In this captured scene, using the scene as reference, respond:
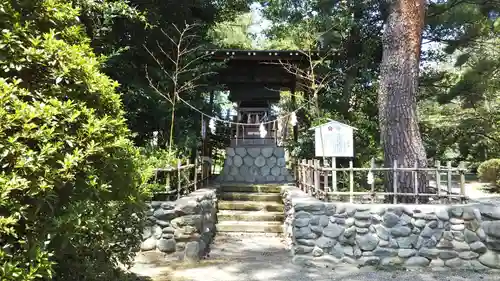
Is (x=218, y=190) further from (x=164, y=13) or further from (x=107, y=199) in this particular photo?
(x=107, y=199)

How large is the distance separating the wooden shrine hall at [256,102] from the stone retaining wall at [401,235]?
179 inches

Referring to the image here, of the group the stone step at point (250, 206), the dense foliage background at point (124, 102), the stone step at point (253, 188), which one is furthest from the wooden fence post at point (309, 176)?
the dense foliage background at point (124, 102)

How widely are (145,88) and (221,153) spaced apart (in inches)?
194

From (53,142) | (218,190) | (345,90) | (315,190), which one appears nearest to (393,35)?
(315,190)

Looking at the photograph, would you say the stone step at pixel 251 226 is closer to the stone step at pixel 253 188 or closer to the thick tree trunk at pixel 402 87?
the stone step at pixel 253 188

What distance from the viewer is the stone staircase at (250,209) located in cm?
655

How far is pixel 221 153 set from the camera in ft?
38.8

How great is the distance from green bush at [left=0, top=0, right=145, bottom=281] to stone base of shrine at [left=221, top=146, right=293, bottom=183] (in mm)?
6805

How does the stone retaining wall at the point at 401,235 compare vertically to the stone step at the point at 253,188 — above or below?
below

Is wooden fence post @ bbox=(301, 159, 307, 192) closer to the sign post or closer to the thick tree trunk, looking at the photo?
the sign post

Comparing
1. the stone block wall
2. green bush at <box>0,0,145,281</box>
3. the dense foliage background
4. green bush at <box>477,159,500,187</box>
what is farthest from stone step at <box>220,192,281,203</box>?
green bush at <box>477,159,500,187</box>

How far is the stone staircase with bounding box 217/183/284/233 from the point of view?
21.5 feet

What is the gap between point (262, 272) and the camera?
4.47 m

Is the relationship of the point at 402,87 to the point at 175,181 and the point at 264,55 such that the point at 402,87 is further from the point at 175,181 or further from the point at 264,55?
the point at 264,55
